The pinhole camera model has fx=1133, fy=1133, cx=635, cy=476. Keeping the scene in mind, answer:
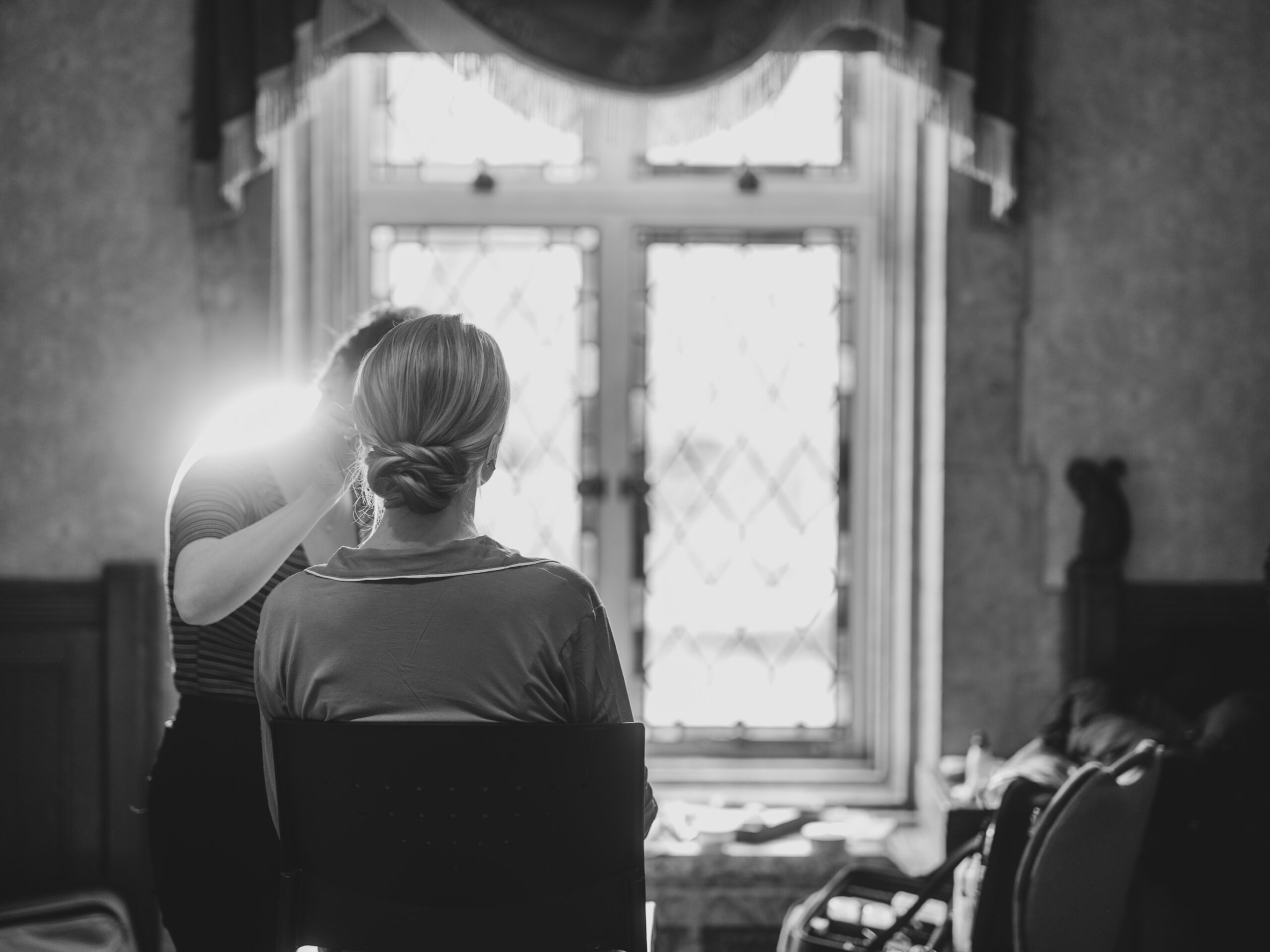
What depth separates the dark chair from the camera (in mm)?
1118

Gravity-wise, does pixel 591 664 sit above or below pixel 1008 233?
below

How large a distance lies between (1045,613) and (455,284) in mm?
1714

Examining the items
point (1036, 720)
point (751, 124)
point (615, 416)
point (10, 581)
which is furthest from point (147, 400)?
point (1036, 720)

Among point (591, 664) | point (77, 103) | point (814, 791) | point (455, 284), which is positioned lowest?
point (814, 791)

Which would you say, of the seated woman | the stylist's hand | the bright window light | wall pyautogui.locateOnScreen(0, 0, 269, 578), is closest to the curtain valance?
wall pyautogui.locateOnScreen(0, 0, 269, 578)

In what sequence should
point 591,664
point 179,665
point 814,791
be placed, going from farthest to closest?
point 814,791 < point 179,665 < point 591,664

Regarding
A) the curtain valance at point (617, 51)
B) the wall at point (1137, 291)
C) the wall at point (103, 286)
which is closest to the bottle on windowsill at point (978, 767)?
the wall at point (1137, 291)

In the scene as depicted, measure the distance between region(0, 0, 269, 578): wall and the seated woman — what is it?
161 centimetres

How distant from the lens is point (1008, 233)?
106 inches

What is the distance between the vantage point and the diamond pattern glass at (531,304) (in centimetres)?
301

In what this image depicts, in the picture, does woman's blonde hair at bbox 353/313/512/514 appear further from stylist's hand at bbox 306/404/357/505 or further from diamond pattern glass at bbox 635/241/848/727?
diamond pattern glass at bbox 635/241/848/727

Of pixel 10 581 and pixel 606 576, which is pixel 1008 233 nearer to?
pixel 606 576

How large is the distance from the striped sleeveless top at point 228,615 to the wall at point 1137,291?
1682mm

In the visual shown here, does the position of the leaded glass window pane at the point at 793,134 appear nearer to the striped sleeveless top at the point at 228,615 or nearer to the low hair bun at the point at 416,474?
the striped sleeveless top at the point at 228,615
